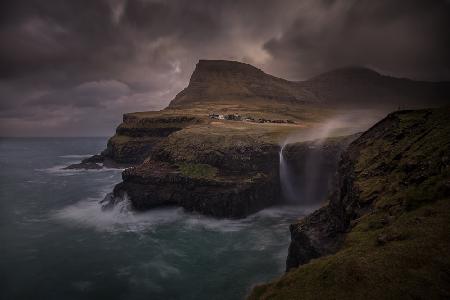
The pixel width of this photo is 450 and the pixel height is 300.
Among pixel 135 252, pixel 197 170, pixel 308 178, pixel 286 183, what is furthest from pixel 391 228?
pixel 286 183

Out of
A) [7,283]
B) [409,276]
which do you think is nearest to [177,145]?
[7,283]

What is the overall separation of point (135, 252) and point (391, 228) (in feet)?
137

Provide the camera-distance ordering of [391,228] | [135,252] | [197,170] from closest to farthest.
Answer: [391,228] < [135,252] < [197,170]

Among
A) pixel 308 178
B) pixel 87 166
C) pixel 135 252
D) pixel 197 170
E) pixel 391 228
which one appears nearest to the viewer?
pixel 391 228

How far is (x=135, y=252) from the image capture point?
5162cm

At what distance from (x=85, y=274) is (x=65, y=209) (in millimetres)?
43367

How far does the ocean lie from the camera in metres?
39.8

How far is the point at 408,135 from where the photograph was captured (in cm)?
3325

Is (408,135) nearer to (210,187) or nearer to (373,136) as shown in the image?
(373,136)

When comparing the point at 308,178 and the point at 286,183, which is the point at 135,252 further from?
the point at 308,178

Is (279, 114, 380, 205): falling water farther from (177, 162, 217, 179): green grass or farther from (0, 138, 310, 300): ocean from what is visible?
(177, 162, 217, 179): green grass

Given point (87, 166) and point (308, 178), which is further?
point (87, 166)

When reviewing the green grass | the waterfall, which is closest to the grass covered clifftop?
the green grass

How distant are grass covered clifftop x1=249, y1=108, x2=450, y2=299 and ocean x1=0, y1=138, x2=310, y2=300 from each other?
14395 millimetres
